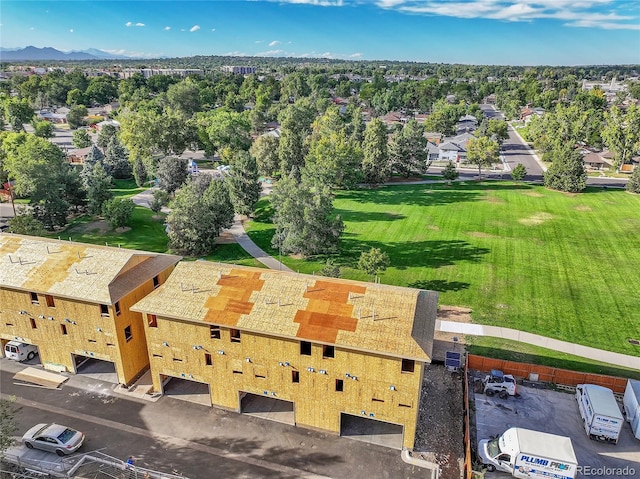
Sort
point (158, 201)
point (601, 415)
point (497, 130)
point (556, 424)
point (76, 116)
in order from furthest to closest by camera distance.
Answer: point (76, 116) < point (497, 130) < point (158, 201) < point (556, 424) < point (601, 415)

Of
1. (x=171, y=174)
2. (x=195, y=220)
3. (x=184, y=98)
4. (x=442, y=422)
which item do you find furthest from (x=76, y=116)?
(x=442, y=422)

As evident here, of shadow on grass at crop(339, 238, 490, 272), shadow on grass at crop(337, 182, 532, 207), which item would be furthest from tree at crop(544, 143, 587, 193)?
shadow on grass at crop(339, 238, 490, 272)

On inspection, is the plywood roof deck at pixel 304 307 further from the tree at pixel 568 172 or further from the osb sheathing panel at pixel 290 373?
the tree at pixel 568 172

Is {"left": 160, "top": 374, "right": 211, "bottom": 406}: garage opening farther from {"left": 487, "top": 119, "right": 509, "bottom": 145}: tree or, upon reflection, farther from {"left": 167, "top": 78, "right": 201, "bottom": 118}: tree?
{"left": 167, "top": 78, "right": 201, "bottom": 118}: tree

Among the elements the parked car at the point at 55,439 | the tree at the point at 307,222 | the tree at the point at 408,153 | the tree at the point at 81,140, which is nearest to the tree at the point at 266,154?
the tree at the point at 408,153

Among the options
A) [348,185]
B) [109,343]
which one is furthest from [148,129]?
[109,343]

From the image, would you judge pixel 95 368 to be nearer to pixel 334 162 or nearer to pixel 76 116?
pixel 334 162
